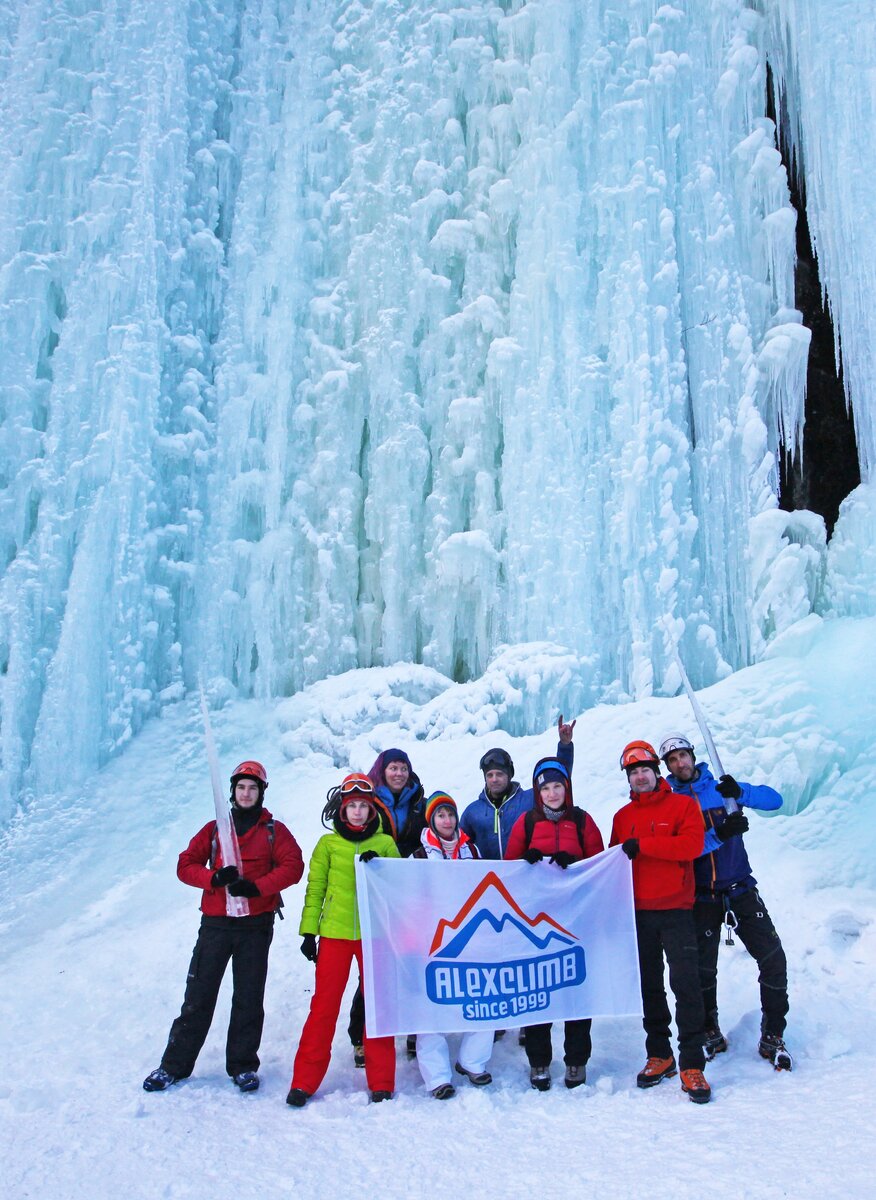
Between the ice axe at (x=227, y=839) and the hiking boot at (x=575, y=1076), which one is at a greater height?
the ice axe at (x=227, y=839)

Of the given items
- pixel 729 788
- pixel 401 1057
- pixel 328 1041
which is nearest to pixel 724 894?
pixel 729 788

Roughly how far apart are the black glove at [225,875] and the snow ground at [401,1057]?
0.81 m

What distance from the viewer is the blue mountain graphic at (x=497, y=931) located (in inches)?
155

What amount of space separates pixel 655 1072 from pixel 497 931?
31.7 inches

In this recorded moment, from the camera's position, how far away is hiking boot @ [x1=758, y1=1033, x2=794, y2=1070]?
12.3ft

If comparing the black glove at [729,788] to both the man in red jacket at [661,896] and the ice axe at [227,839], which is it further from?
the ice axe at [227,839]

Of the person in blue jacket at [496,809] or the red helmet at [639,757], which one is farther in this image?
the person in blue jacket at [496,809]

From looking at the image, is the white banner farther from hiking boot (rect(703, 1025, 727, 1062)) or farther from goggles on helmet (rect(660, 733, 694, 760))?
goggles on helmet (rect(660, 733, 694, 760))

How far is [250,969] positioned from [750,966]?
303 centimetres

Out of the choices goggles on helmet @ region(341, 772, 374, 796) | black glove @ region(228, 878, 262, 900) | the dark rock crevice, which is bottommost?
black glove @ region(228, 878, 262, 900)

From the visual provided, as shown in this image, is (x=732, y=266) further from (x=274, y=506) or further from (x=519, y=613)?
(x=274, y=506)

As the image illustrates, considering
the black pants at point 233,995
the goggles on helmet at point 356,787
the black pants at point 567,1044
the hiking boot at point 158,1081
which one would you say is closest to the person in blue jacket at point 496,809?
the goggles on helmet at point 356,787

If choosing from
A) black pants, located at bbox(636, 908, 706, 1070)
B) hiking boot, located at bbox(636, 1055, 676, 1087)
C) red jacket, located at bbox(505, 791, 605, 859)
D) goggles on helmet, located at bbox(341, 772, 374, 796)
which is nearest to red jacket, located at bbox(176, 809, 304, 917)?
goggles on helmet, located at bbox(341, 772, 374, 796)

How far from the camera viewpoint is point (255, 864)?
4.02 m
